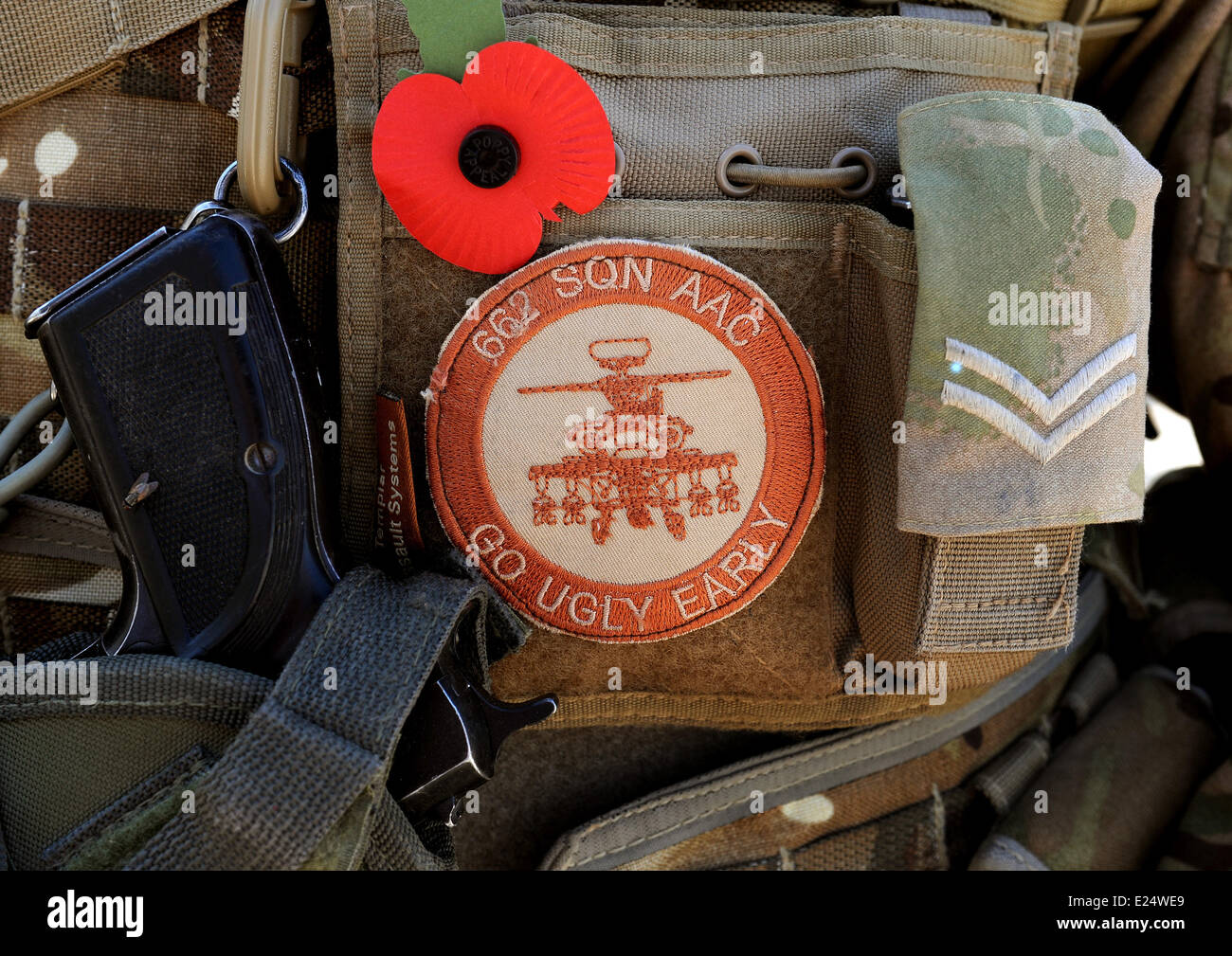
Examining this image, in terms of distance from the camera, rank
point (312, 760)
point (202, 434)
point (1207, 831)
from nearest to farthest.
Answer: point (312, 760)
point (202, 434)
point (1207, 831)

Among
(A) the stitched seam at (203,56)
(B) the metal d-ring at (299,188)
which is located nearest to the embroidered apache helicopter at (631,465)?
(B) the metal d-ring at (299,188)

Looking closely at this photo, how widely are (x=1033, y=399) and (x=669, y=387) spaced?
31 cm

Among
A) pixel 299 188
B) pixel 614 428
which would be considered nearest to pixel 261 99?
pixel 299 188

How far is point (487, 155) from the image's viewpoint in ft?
2.62

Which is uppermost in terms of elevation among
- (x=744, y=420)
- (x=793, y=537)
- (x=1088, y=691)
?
(x=744, y=420)

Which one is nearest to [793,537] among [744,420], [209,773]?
[744,420]

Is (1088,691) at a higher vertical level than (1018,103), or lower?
lower

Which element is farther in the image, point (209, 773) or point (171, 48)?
point (171, 48)

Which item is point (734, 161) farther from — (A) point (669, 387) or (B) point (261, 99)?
(B) point (261, 99)

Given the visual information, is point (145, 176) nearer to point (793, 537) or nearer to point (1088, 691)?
point (793, 537)

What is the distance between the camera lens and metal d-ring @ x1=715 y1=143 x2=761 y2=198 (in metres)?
0.87

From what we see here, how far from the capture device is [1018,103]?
790 millimetres

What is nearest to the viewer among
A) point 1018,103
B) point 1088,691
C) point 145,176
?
point 1018,103

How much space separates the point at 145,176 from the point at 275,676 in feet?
1.69
